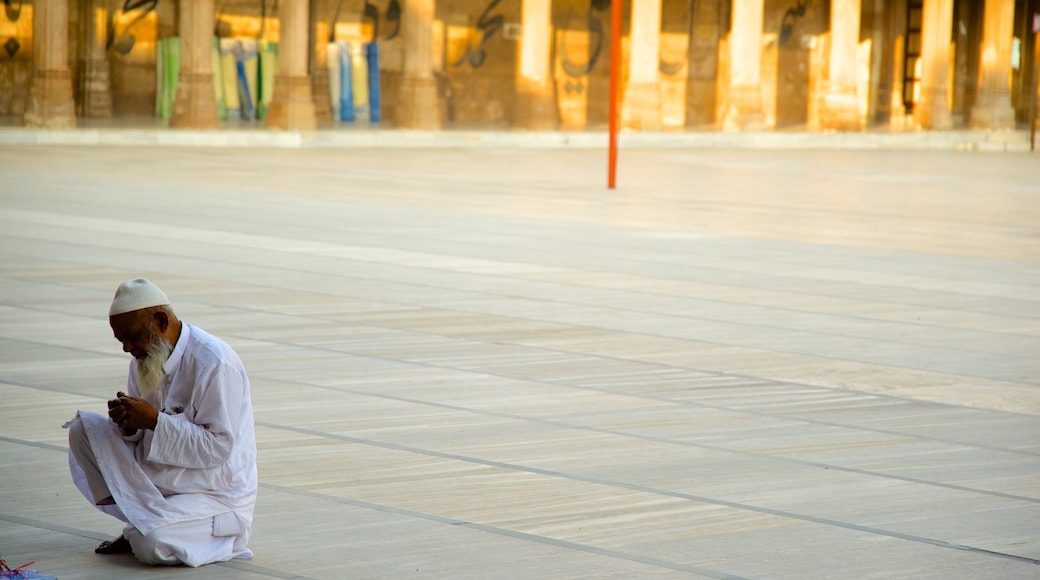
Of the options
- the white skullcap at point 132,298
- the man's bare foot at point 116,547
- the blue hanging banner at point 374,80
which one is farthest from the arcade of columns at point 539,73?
the white skullcap at point 132,298

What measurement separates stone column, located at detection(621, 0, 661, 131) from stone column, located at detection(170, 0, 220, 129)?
10795 millimetres

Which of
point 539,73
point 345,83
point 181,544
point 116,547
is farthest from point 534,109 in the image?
point 181,544

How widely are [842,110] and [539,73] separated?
950 centimetres

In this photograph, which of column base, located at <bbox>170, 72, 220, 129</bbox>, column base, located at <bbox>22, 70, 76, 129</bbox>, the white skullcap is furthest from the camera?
column base, located at <bbox>170, 72, 220, 129</bbox>

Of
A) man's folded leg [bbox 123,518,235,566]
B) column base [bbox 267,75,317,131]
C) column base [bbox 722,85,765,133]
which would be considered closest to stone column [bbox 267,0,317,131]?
column base [bbox 267,75,317,131]

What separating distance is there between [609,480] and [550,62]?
38140mm

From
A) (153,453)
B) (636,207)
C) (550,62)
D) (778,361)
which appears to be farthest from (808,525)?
(550,62)

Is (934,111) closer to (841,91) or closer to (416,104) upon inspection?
(841,91)

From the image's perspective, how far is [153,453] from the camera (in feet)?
17.4

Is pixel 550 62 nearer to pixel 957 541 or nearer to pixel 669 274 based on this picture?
pixel 669 274

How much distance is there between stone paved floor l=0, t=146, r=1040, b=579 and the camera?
5941 mm

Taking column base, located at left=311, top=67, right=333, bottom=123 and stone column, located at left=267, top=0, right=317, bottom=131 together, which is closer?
stone column, located at left=267, top=0, right=317, bottom=131

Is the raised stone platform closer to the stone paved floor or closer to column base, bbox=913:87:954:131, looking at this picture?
column base, bbox=913:87:954:131

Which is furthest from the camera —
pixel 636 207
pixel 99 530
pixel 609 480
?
pixel 636 207
